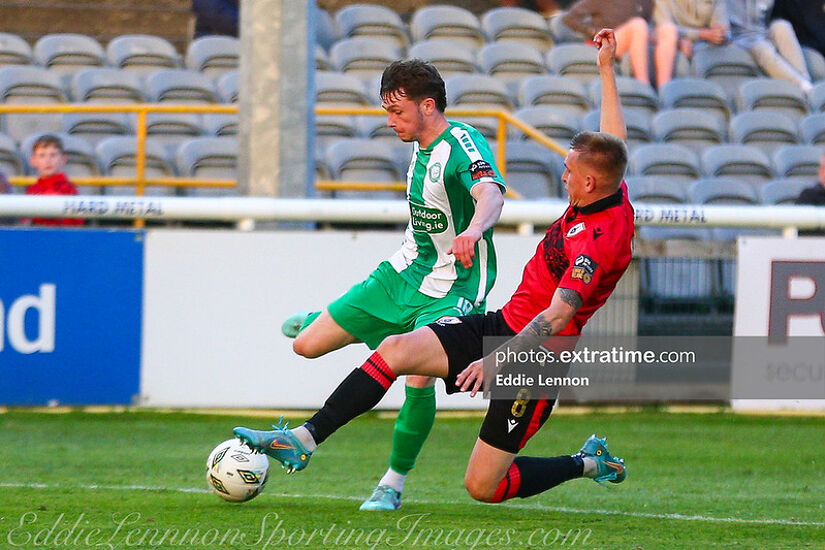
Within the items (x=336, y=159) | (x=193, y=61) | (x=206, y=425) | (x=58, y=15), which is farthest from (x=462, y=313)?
(x=58, y=15)

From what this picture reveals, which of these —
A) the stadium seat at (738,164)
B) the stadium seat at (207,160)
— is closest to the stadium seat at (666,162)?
the stadium seat at (738,164)

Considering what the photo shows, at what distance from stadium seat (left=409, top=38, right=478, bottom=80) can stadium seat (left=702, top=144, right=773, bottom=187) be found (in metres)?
2.50

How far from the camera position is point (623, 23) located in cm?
1327

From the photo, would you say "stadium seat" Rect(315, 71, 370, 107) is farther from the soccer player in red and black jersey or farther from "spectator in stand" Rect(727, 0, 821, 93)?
the soccer player in red and black jersey

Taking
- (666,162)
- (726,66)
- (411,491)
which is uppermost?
(726,66)

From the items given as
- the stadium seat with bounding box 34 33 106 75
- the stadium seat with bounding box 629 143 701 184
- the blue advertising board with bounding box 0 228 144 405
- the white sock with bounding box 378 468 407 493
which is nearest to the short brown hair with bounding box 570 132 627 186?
the white sock with bounding box 378 468 407 493

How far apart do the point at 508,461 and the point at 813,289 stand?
473 cm

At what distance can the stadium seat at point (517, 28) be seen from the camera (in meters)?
14.0

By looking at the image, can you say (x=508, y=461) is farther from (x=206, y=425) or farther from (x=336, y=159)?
(x=336, y=159)

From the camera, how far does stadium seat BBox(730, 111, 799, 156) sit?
13.0m

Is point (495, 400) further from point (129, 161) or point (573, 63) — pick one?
point (573, 63)

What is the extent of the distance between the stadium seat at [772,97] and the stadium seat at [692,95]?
0.88 feet

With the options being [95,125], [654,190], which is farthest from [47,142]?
[654,190]

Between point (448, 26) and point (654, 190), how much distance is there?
11.4 feet
